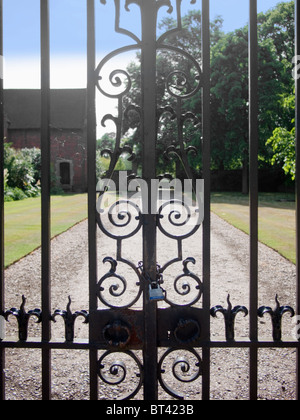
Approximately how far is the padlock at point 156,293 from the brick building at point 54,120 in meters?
24.5

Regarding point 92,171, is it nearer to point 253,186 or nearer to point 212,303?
point 253,186

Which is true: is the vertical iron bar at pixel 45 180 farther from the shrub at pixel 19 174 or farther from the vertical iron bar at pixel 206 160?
the shrub at pixel 19 174

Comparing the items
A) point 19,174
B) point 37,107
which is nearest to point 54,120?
point 37,107

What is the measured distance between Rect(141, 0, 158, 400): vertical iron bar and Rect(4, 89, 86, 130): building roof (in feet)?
84.6

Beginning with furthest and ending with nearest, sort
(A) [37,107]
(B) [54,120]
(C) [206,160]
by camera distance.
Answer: (A) [37,107]
(B) [54,120]
(C) [206,160]

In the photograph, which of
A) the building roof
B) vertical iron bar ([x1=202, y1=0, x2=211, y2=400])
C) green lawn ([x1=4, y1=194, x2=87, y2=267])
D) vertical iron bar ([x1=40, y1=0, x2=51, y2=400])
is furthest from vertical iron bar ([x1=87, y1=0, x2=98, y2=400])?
the building roof

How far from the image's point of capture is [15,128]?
3425 cm

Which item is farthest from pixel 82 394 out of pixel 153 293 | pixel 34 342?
pixel 153 293

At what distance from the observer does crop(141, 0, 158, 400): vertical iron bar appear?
1.87 metres

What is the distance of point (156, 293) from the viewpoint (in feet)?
5.77

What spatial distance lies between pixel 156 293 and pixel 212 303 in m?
2.97

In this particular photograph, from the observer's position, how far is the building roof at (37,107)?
2860 centimetres

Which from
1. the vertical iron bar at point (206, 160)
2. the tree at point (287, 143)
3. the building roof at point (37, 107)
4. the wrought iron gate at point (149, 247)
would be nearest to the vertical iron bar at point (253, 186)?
the wrought iron gate at point (149, 247)

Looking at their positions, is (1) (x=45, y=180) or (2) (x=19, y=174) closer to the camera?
(1) (x=45, y=180)
